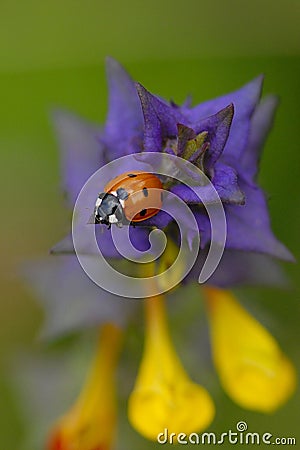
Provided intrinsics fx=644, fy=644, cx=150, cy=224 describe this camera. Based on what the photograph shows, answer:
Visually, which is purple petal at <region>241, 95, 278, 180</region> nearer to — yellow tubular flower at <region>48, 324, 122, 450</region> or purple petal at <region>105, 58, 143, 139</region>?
purple petal at <region>105, 58, 143, 139</region>

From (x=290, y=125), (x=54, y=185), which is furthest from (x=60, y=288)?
(x=290, y=125)

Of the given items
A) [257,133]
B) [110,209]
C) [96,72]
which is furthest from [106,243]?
[96,72]

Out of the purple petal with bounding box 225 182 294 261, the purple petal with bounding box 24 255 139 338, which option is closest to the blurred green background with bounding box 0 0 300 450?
the purple petal with bounding box 24 255 139 338

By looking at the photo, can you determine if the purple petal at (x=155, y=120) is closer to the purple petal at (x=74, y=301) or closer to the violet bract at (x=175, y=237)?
the violet bract at (x=175, y=237)

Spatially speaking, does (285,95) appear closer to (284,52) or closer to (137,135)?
(284,52)

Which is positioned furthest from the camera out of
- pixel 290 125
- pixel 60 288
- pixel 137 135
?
pixel 290 125
